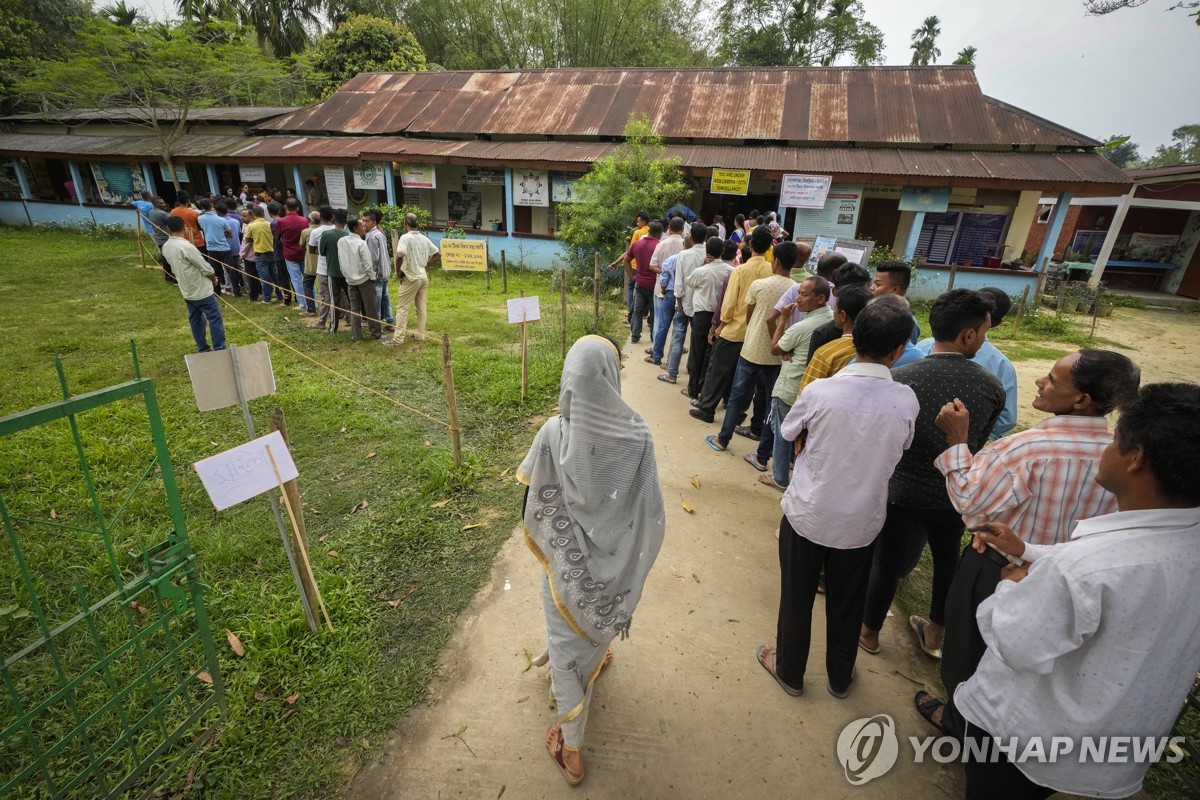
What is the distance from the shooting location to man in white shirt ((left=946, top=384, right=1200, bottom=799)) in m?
1.19

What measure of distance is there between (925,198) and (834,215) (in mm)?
1841

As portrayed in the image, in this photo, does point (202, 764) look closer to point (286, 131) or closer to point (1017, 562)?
point (1017, 562)

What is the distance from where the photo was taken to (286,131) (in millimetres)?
16125

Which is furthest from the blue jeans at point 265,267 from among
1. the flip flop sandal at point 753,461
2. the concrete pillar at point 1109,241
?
the concrete pillar at point 1109,241

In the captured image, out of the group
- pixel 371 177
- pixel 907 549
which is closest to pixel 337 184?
pixel 371 177

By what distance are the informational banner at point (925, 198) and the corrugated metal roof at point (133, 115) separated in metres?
19.3

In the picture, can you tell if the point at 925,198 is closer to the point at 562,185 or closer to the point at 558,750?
the point at 562,185

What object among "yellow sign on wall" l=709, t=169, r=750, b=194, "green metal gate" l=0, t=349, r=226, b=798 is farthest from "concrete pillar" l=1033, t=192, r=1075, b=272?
"green metal gate" l=0, t=349, r=226, b=798

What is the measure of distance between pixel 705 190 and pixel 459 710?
14.8 m

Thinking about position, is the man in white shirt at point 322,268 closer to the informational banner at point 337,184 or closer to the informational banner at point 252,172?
the informational banner at point 337,184

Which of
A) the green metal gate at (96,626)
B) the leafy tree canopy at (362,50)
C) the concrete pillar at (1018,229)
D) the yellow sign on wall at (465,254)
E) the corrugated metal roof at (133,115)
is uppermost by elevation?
the leafy tree canopy at (362,50)

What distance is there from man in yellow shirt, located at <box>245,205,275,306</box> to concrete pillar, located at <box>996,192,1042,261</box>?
15299mm

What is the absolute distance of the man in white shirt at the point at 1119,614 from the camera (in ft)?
3.92

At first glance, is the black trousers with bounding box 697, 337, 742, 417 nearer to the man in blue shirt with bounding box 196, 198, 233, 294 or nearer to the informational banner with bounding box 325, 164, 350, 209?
the man in blue shirt with bounding box 196, 198, 233, 294
